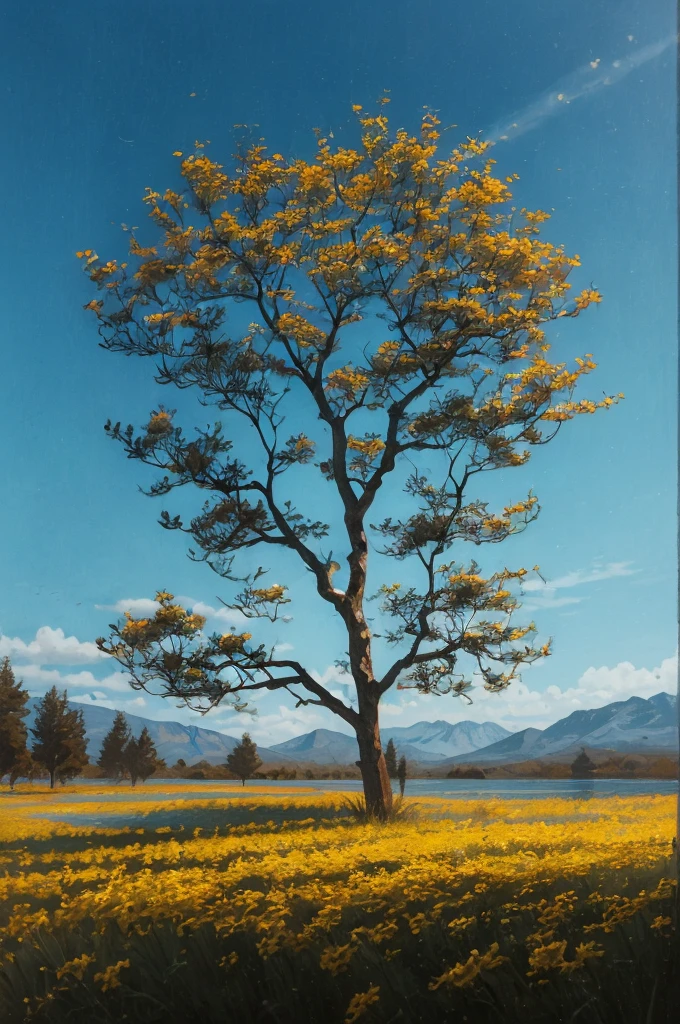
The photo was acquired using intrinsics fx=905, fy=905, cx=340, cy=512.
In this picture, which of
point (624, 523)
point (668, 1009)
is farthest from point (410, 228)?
point (668, 1009)

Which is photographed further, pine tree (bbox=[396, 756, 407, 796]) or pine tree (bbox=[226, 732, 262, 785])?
pine tree (bbox=[396, 756, 407, 796])

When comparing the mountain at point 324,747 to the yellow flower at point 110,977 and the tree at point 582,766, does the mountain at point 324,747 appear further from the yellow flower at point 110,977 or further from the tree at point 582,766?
the yellow flower at point 110,977


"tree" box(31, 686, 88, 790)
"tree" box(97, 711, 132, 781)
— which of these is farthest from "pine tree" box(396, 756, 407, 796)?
"tree" box(31, 686, 88, 790)

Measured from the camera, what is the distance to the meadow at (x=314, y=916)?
2752 mm

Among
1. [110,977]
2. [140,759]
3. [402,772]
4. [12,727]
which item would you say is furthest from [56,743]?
[402,772]

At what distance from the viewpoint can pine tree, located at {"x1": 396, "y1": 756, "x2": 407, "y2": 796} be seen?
391 centimetres

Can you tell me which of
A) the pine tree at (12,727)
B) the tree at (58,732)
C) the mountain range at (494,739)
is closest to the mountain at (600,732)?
the mountain range at (494,739)

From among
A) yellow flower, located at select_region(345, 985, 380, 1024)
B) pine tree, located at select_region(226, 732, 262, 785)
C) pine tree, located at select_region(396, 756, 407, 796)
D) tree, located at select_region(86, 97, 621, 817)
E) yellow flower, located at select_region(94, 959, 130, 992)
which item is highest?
tree, located at select_region(86, 97, 621, 817)

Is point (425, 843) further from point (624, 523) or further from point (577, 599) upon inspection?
point (624, 523)

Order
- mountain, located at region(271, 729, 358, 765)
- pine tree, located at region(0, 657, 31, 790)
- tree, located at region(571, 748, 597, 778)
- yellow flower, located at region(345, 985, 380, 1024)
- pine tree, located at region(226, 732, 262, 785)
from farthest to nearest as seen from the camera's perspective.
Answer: tree, located at region(571, 748, 597, 778) → mountain, located at region(271, 729, 358, 765) → pine tree, located at region(226, 732, 262, 785) → pine tree, located at region(0, 657, 31, 790) → yellow flower, located at region(345, 985, 380, 1024)

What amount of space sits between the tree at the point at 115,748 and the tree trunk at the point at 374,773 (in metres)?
1.00

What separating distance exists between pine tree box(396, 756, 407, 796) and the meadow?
0.23 meters

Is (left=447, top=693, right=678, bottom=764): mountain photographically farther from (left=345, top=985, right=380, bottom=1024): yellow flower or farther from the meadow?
(left=345, top=985, right=380, bottom=1024): yellow flower

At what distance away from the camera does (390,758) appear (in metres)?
3.92
